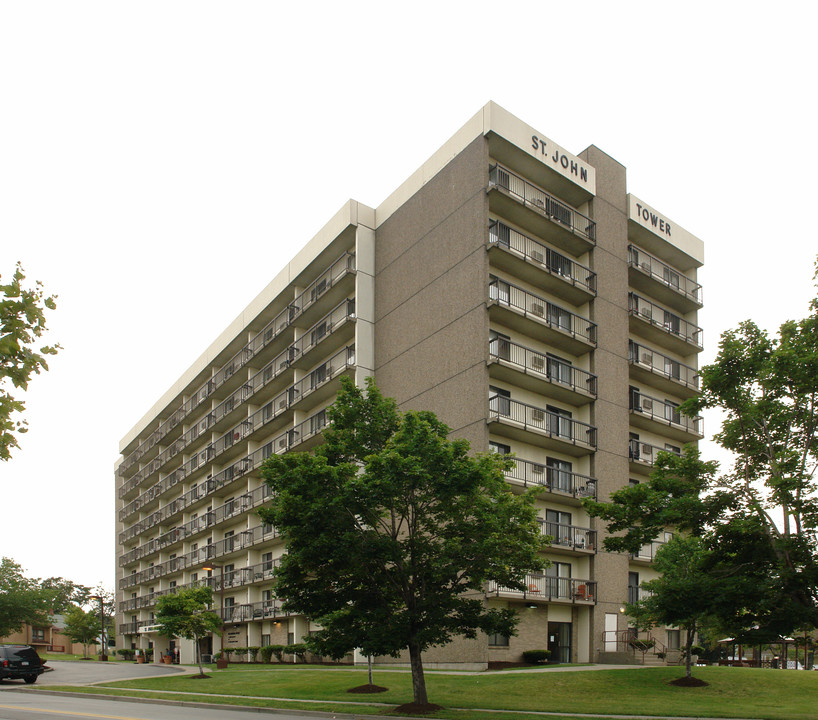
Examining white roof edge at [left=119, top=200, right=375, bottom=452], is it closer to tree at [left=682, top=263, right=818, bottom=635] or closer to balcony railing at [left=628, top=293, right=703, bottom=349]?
balcony railing at [left=628, top=293, right=703, bottom=349]

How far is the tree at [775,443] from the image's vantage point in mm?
18062

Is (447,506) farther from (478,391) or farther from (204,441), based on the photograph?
(204,441)

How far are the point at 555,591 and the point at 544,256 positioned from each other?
1490 centimetres

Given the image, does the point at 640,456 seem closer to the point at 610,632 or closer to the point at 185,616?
the point at 610,632

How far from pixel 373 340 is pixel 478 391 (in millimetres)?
9874

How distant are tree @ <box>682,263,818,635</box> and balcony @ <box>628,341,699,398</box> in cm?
1880

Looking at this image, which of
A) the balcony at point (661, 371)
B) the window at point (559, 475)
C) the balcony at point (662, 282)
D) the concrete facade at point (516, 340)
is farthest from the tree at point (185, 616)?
the balcony at point (662, 282)

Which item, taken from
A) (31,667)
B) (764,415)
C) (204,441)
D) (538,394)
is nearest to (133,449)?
(204,441)

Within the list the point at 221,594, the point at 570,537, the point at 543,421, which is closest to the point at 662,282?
the point at 543,421

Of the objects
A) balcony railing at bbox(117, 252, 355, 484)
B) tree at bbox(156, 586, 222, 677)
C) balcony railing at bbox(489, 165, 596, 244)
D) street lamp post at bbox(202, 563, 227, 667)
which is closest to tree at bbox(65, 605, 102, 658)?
balcony railing at bbox(117, 252, 355, 484)

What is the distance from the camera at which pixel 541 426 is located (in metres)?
34.3

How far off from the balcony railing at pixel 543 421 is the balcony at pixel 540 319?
3433 mm

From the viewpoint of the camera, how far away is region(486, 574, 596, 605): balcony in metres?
30.8

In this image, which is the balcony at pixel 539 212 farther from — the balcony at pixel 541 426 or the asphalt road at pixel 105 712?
the asphalt road at pixel 105 712
